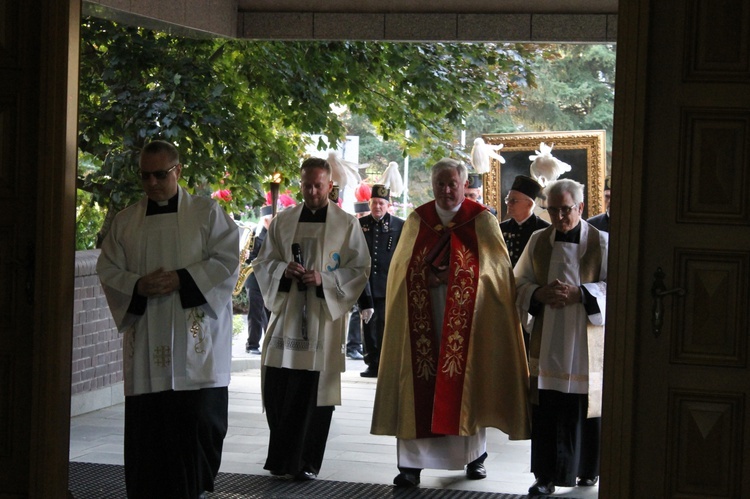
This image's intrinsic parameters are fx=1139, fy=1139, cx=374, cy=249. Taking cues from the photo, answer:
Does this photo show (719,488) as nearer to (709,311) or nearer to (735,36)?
(709,311)

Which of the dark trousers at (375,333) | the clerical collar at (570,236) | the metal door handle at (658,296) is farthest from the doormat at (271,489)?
the dark trousers at (375,333)

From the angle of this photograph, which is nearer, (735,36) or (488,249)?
(735,36)

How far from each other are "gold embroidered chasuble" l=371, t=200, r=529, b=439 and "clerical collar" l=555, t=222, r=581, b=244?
37 centimetres

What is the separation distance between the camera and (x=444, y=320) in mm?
7090

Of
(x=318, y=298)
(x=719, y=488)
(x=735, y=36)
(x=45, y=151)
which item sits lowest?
(x=719, y=488)

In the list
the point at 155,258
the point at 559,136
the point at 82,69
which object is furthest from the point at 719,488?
the point at 559,136

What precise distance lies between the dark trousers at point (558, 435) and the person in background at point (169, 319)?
1.96m

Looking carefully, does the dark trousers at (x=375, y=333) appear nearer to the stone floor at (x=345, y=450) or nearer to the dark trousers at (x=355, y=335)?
the stone floor at (x=345, y=450)

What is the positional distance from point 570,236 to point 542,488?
5.08 ft

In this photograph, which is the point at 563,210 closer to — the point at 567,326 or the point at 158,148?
the point at 567,326

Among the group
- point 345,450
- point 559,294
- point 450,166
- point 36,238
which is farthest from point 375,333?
point 36,238

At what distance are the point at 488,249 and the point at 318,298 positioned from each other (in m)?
1.13

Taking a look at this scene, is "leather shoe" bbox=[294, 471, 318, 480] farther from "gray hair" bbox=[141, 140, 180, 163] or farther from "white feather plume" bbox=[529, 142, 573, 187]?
"white feather plume" bbox=[529, 142, 573, 187]

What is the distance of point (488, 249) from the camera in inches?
282
